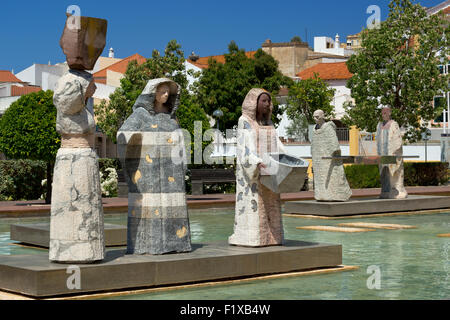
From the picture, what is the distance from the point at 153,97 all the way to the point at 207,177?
45.2 ft

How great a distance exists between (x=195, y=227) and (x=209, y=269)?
6.64 meters

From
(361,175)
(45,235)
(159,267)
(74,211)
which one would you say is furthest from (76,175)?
(361,175)

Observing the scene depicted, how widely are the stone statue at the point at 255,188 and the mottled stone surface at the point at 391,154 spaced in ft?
29.3

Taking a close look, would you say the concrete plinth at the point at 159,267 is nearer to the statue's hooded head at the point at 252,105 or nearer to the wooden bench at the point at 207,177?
the statue's hooded head at the point at 252,105

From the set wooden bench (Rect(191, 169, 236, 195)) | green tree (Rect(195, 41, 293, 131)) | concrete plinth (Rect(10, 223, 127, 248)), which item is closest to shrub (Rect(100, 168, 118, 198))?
wooden bench (Rect(191, 169, 236, 195))

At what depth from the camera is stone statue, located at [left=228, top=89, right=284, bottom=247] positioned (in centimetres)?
869

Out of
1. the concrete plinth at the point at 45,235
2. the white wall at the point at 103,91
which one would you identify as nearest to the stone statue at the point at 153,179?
the concrete plinth at the point at 45,235

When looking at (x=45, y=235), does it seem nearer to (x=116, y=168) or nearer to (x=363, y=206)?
(x=363, y=206)

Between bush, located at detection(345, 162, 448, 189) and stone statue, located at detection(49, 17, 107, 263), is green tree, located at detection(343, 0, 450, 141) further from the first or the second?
stone statue, located at detection(49, 17, 107, 263)

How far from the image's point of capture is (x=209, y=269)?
25.7ft

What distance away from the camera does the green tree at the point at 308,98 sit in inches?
2125
